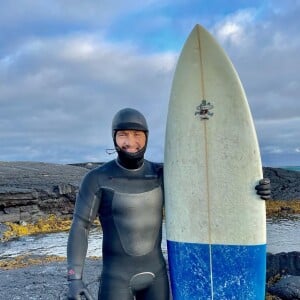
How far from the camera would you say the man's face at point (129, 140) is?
2.87m

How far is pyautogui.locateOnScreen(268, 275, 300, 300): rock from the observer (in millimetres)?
6309

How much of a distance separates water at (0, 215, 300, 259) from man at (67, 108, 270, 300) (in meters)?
5.97

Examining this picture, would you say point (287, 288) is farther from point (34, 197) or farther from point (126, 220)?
point (34, 197)

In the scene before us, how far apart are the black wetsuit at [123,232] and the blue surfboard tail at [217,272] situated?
0.35 m

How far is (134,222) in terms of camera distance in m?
2.84

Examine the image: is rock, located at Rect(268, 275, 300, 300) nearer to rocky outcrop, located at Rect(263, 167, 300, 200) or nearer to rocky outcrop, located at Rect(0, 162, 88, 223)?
rocky outcrop, located at Rect(0, 162, 88, 223)

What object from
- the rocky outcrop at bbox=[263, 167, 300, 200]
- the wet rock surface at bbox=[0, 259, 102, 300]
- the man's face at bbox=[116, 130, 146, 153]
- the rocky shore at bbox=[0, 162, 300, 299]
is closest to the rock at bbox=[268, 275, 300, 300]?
the rocky shore at bbox=[0, 162, 300, 299]

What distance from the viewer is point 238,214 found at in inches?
128

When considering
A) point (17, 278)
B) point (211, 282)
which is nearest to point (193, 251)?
point (211, 282)

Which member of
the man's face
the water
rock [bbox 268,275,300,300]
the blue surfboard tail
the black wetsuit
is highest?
the man's face

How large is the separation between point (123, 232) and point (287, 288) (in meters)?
4.42

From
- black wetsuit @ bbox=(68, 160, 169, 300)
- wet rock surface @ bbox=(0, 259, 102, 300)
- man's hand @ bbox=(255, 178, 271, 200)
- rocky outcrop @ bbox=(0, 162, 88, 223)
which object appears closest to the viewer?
black wetsuit @ bbox=(68, 160, 169, 300)

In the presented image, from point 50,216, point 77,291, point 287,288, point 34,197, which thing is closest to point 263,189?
Result: point 77,291

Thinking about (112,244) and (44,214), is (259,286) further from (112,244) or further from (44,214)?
(44,214)
